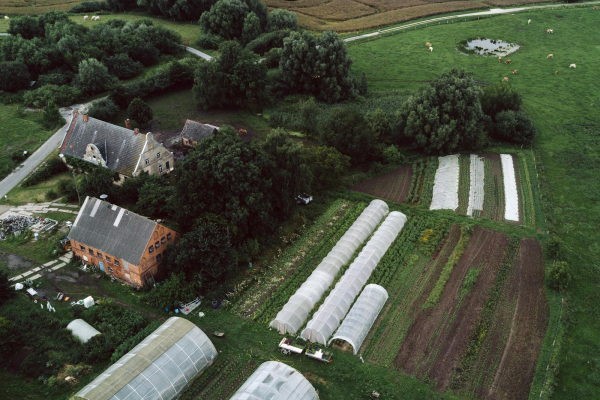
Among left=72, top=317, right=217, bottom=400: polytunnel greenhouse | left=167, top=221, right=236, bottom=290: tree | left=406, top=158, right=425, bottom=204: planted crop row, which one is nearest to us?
left=72, top=317, right=217, bottom=400: polytunnel greenhouse

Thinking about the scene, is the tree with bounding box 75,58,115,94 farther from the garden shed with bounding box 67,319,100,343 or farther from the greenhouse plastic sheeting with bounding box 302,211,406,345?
the greenhouse plastic sheeting with bounding box 302,211,406,345

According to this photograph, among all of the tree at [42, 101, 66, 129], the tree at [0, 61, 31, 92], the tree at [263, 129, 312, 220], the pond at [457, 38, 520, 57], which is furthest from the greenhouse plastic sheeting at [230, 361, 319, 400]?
the pond at [457, 38, 520, 57]

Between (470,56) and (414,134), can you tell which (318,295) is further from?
(470,56)

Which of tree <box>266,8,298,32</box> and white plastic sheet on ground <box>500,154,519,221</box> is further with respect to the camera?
tree <box>266,8,298,32</box>

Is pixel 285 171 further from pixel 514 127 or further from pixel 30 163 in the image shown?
pixel 514 127

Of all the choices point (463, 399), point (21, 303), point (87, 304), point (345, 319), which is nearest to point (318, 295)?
point (345, 319)

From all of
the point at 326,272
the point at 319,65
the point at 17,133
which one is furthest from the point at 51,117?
the point at 326,272
